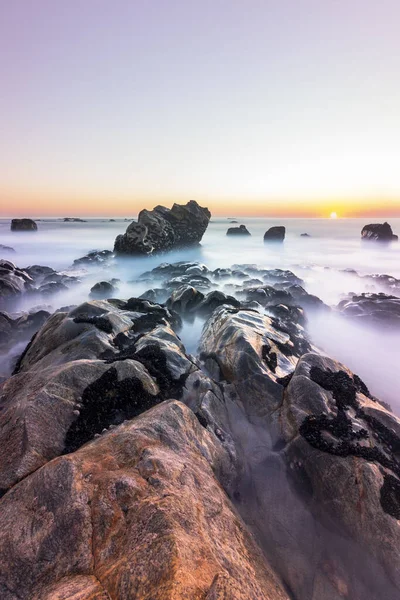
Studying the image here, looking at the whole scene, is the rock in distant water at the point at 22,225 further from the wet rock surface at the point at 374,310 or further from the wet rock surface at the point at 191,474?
the wet rock surface at the point at 374,310

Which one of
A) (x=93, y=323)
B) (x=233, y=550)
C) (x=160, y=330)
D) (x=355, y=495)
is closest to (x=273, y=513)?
(x=355, y=495)

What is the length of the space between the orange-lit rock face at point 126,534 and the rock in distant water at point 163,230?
137 ft

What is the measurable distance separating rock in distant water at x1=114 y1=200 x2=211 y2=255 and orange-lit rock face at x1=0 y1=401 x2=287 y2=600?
137ft

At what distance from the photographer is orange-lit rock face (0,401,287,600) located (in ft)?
9.63

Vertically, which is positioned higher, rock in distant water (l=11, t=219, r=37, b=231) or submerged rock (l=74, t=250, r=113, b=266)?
rock in distant water (l=11, t=219, r=37, b=231)

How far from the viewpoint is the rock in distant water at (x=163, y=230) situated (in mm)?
44469

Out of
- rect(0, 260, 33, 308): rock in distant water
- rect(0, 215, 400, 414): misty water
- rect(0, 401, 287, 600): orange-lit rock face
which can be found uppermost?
rect(0, 401, 287, 600): orange-lit rock face

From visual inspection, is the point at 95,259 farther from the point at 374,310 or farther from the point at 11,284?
the point at 374,310

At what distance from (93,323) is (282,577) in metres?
8.32

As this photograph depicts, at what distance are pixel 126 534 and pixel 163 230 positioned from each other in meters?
46.9

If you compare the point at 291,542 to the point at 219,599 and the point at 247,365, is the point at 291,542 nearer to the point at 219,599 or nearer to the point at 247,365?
the point at 219,599

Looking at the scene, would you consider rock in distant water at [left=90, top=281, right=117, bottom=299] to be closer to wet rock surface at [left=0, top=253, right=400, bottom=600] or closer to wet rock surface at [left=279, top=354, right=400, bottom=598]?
wet rock surface at [left=0, top=253, right=400, bottom=600]

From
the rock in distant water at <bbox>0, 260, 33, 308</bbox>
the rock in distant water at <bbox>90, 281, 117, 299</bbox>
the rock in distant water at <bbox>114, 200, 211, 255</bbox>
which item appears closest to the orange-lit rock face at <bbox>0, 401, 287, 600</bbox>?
the rock in distant water at <bbox>0, 260, 33, 308</bbox>

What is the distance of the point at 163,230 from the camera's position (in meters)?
47.8
